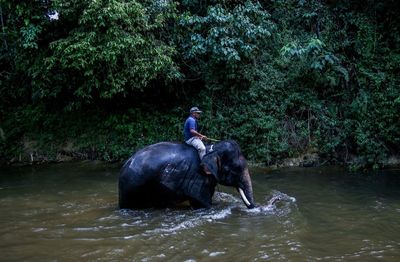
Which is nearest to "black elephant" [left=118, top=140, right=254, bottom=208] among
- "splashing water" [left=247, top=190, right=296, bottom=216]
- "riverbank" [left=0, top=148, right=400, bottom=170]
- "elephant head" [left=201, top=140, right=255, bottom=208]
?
"elephant head" [left=201, top=140, right=255, bottom=208]

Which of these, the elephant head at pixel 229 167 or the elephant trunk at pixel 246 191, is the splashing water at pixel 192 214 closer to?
the elephant trunk at pixel 246 191

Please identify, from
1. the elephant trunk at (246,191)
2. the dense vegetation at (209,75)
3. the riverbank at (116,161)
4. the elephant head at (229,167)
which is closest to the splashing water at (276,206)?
the elephant trunk at (246,191)

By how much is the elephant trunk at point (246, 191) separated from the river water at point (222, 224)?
6.5 inches

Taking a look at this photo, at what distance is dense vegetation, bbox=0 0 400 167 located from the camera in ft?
40.2

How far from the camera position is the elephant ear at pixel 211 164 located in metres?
8.66

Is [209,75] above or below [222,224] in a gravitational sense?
above

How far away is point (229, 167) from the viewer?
886 cm

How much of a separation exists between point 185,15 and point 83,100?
396 centimetres

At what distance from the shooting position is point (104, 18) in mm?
11969

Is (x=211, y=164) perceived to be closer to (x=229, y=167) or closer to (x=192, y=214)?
(x=229, y=167)

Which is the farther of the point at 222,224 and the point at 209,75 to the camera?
the point at 209,75

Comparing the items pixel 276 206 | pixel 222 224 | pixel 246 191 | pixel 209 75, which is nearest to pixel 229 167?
pixel 246 191

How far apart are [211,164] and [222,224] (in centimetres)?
132

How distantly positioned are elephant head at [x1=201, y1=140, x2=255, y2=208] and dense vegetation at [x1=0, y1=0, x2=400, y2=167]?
380cm
